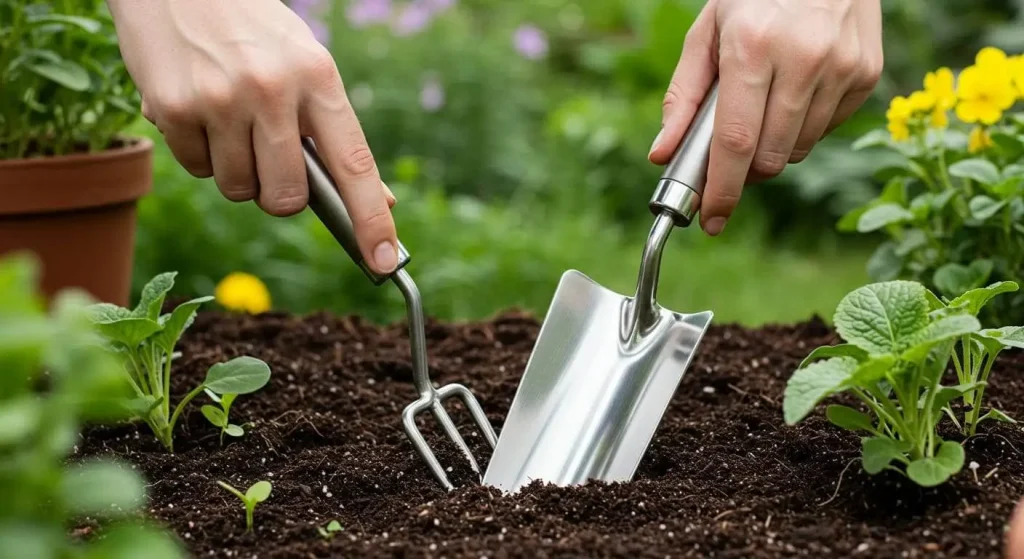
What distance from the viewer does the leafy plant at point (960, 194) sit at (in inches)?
69.8

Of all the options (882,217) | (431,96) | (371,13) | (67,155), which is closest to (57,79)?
(67,155)

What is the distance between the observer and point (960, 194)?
1.88 m

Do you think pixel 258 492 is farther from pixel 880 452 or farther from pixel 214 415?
pixel 880 452

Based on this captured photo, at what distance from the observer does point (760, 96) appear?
149cm

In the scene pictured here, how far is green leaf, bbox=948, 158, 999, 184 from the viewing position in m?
1.74

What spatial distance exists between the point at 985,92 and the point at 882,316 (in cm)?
77

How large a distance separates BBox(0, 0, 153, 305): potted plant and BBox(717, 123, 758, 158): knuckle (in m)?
1.04

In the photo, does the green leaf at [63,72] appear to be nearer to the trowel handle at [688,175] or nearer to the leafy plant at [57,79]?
the leafy plant at [57,79]

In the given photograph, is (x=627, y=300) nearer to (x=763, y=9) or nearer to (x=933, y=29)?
(x=763, y=9)

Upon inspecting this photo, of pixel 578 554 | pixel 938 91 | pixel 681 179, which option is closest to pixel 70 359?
pixel 578 554

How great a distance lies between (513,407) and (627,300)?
252mm

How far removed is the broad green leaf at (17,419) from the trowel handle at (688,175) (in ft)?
3.22

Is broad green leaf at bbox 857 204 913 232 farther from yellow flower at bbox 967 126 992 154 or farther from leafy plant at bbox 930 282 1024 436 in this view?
leafy plant at bbox 930 282 1024 436

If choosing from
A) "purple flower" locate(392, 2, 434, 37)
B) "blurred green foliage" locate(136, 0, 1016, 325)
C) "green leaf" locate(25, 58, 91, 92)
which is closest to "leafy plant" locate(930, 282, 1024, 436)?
"green leaf" locate(25, 58, 91, 92)
